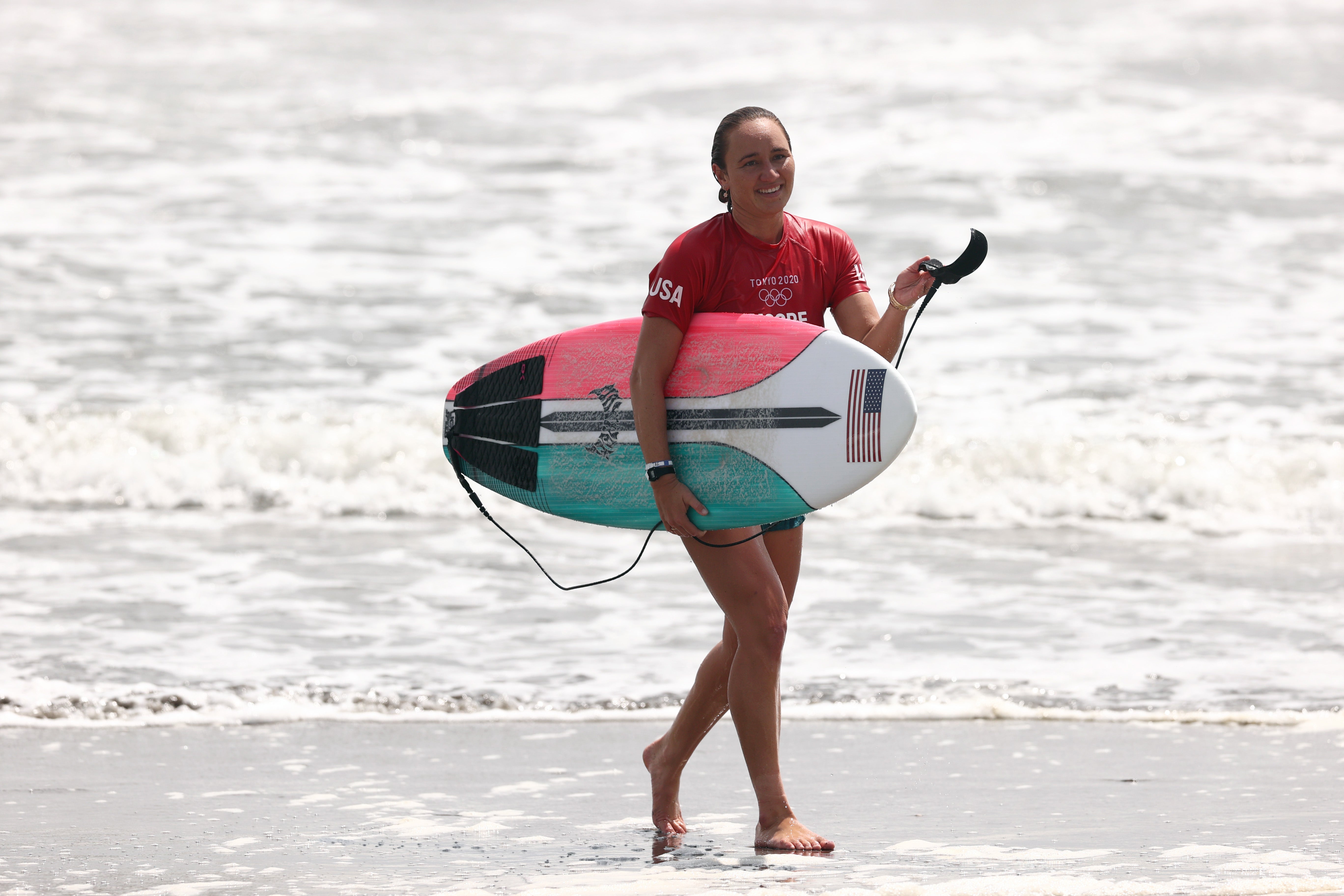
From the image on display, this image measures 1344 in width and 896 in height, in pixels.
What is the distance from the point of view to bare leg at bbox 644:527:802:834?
11.2 feet

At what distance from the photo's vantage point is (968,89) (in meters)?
19.3

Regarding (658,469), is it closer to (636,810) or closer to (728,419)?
(728,419)

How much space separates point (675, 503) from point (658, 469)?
9cm

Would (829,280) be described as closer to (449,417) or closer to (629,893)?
(449,417)

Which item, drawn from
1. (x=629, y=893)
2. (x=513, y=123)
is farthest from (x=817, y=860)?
(x=513, y=123)

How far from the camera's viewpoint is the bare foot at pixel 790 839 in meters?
3.30

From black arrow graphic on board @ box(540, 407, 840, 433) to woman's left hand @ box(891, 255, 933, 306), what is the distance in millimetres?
325

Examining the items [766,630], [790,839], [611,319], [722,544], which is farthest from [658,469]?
[611,319]

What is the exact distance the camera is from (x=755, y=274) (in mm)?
3209

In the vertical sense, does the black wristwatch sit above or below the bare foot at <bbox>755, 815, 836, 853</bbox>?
above

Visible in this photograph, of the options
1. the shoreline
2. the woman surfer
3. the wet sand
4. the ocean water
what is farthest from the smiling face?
the ocean water

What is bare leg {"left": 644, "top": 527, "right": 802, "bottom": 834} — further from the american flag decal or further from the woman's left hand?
the woman's left hand

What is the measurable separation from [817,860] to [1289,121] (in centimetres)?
1770

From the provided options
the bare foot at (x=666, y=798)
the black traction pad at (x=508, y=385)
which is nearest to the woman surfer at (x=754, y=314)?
the bare foot at (x=666, y=798)
